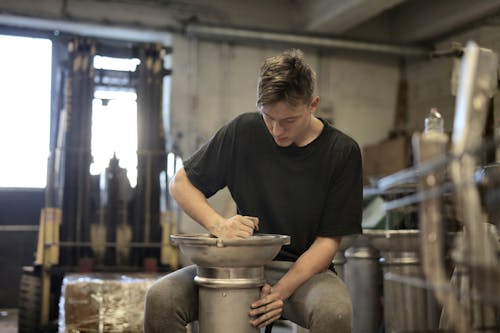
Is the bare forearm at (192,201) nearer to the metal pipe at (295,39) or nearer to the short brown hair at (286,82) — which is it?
the short brown hair at (286,82)

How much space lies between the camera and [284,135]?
1626mm

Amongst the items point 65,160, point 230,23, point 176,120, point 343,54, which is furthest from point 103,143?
point 343,54

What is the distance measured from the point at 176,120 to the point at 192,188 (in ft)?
9.70

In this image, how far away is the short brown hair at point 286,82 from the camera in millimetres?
1513

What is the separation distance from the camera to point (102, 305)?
2.88m

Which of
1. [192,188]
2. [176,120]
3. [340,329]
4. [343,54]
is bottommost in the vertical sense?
[340,329]

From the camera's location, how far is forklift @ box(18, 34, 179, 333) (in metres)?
3.71

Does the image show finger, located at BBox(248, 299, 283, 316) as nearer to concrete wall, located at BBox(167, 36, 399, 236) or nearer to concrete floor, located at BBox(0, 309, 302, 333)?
concrete floor, located at BBox(0, 309, 302, 333)

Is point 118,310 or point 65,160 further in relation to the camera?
point 65,160

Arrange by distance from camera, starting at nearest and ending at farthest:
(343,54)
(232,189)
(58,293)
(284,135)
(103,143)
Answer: (284,135)
(232,189)
(58,293)
(103,143)
(343,54)

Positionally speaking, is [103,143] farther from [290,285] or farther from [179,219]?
[290,285]

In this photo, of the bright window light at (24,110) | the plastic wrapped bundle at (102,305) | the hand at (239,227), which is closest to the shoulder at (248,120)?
the hand at (239,227)

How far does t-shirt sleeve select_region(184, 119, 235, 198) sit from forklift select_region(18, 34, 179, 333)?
6.93ft

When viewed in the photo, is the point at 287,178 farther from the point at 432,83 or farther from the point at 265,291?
the point at 432,83
